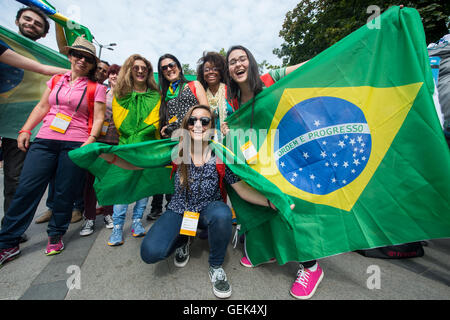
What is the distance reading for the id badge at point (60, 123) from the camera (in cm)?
193

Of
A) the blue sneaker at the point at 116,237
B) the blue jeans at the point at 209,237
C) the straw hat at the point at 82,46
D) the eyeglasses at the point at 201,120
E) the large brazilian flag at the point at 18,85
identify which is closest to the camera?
the blue jeans at the point at 209,237

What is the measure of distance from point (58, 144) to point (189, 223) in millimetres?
1604

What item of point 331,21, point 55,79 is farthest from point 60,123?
point 331,21

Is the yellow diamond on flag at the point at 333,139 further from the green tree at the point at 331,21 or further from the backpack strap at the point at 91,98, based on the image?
the green tree at the point at 331,21

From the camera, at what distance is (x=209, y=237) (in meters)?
1.69

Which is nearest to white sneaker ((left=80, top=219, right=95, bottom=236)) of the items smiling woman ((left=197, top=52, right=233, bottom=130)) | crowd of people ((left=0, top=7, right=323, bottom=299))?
crowd of people ((left=0, top=7, right=323, bottom=299))

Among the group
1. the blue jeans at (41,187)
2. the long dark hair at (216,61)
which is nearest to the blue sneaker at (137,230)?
the blue jeans at (41,187)

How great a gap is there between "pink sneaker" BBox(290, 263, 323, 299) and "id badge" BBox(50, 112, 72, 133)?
8.59 ft

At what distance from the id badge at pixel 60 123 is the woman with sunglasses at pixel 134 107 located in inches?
17.2

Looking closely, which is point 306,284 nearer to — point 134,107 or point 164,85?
point 134,107

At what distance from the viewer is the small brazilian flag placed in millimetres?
1317
